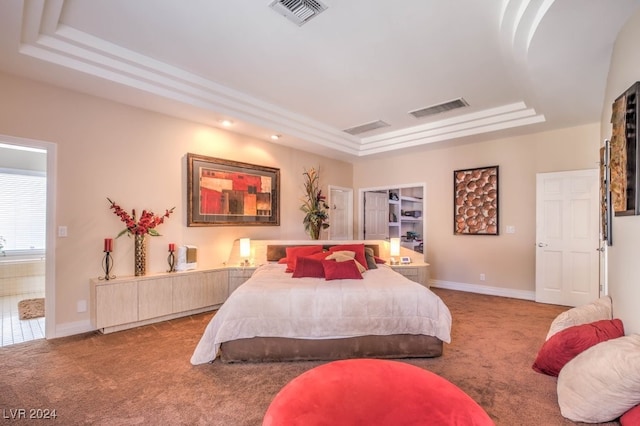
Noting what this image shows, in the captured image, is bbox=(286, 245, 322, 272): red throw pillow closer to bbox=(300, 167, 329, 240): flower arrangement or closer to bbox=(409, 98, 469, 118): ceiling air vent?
bbox=(300, 167, 329, 240): flower arrangement

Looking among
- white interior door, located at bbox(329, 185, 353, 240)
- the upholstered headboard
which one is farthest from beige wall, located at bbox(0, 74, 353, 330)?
white interior door, located at bbox(329, 185, 353, 240)

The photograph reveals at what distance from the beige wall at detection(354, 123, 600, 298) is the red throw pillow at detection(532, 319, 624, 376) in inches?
115

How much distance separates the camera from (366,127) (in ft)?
17.9

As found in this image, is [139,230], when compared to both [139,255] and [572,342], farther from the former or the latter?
[572,342]

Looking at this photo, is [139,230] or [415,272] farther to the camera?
[415,272]

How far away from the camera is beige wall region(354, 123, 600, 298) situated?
4.66m

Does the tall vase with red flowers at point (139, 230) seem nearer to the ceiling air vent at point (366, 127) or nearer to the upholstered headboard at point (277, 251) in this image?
the upholstered headboard at point (277, 251)

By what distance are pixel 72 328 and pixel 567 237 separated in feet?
21.4

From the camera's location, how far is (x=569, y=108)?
3883mm

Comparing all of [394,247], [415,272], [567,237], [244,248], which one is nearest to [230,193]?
[244,248]

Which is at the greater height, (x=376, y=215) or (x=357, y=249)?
(x=376, y=215)

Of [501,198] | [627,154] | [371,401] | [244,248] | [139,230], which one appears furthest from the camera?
[501,198]

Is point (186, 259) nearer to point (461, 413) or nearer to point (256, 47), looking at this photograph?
point (256, 47)

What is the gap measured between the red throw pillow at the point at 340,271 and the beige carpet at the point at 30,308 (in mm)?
3857
